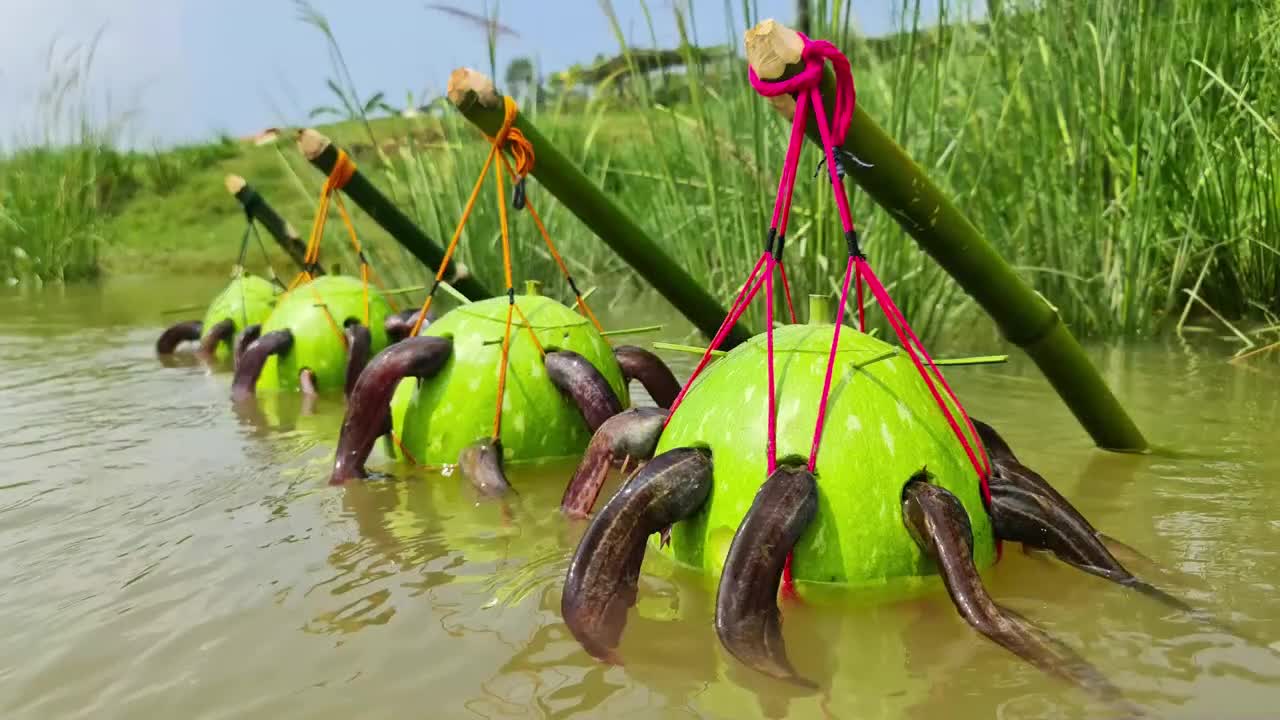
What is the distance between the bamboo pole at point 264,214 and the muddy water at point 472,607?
2.12m

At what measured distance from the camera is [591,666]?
192cm

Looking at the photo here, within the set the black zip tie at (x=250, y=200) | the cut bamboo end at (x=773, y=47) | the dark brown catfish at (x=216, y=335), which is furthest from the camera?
the dark brown catfish at (x=216, y=335)

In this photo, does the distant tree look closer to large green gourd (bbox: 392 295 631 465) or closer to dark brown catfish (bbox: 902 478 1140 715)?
large green gourd (bbox: 392 295 631 465)

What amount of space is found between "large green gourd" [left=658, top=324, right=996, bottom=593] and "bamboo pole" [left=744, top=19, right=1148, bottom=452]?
0.27 meters

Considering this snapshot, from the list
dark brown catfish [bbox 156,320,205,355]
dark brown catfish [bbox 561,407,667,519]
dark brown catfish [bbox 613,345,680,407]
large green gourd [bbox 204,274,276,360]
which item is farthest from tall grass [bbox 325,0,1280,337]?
dark brown catfish [bbox 156,320,205,355]

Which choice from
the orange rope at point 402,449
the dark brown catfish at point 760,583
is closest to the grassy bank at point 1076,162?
the orange rope at point 402,449

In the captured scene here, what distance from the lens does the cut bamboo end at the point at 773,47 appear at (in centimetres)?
193

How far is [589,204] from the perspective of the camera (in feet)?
10.6

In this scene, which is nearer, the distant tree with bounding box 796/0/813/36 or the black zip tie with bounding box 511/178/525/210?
the black zip tie with bounding box 511/178/525/210

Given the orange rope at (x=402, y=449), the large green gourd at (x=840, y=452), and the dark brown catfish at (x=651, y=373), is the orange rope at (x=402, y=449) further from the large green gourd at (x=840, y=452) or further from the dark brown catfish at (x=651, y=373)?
the large green gourd at (x=840, y=452)

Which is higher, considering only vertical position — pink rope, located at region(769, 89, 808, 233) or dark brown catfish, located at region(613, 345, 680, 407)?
pink rope, located at region(769, 89, 808, 233)

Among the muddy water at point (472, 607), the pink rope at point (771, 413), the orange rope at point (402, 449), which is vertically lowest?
the muddy water at point (472, 607)

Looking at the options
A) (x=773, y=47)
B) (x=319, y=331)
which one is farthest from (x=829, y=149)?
(x=319, y=331)

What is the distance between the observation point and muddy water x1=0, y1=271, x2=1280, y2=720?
1802 millimetres
